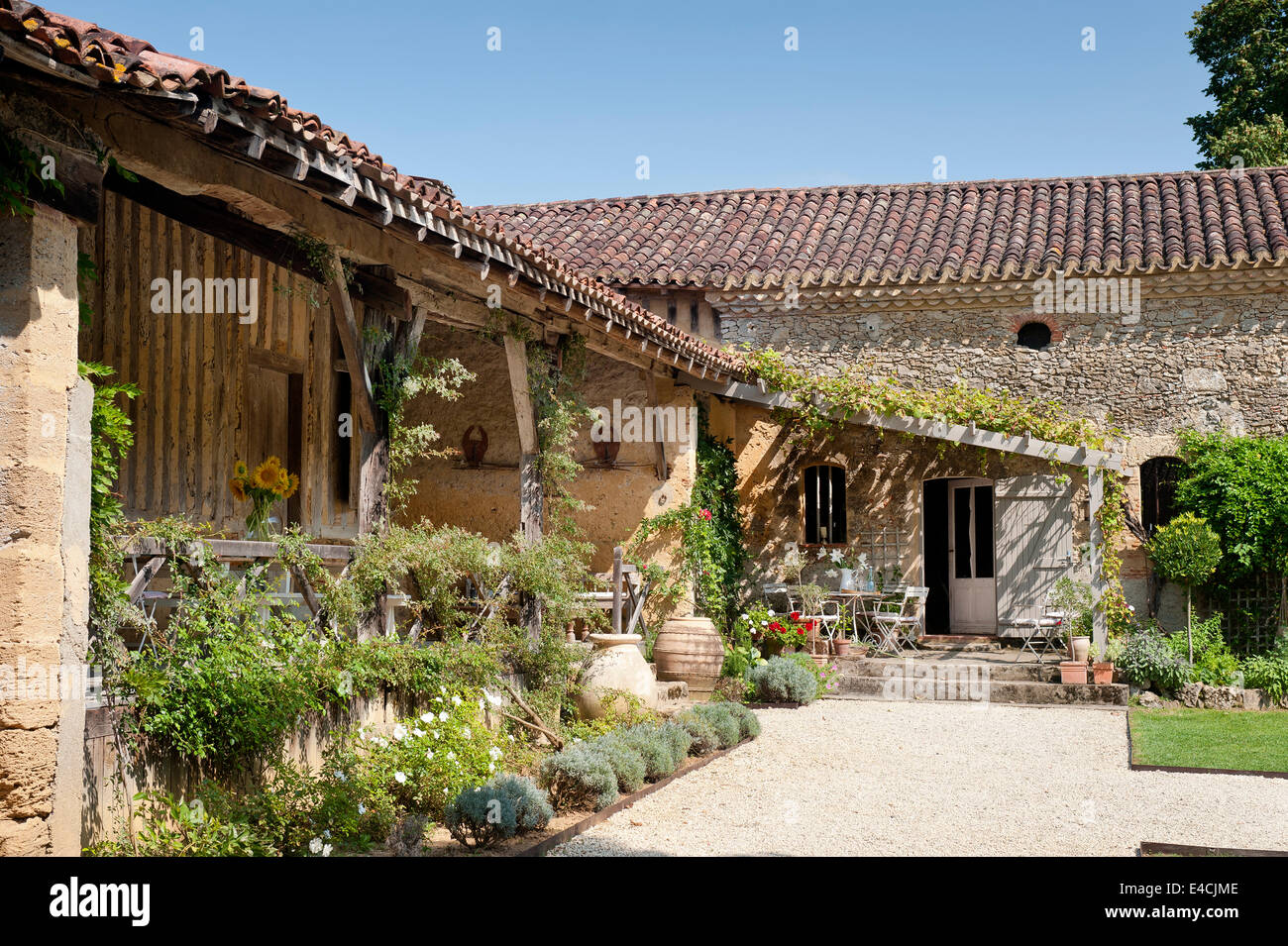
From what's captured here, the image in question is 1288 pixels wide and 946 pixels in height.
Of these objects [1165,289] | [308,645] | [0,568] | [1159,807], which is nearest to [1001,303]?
[1165,289]

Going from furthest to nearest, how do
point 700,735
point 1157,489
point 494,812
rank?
point 1157,489
point 700,735
point 494,812

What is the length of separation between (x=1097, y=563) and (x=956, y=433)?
2.05 m

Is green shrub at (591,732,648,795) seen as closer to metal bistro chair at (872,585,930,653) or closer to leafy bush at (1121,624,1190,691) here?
metal bistro chair at (872,585,930,653)

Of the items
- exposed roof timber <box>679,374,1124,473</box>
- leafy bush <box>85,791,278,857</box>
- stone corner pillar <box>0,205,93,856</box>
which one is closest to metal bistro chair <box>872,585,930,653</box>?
exposed roof timber <box>679,374,1124,473</box>

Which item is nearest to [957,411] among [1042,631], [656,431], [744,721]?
[1042,631]

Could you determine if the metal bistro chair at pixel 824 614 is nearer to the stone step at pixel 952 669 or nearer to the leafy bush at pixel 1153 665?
the stone step at pixel 952 669

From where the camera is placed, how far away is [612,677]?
862 cm

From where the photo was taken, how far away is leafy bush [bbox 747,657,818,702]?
35.6 ft

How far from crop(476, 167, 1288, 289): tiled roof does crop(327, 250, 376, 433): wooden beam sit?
8.32 meters

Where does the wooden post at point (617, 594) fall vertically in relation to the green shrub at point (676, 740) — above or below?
above

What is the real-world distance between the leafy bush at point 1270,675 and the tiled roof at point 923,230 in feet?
15.2

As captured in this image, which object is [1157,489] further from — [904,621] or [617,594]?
[617,594]

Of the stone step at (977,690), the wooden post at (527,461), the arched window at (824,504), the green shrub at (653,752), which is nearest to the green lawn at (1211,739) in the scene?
the stone step at (977,690)

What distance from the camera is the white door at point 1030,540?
1308 centimetres
